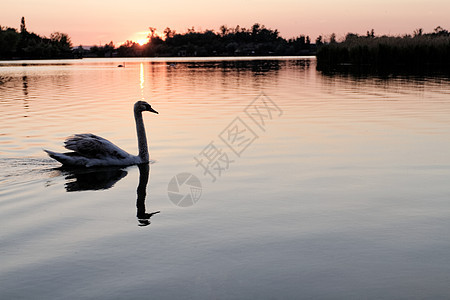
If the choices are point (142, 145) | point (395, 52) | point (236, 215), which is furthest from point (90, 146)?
point (395, 52)

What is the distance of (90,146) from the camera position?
1204cm

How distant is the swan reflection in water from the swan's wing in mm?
352

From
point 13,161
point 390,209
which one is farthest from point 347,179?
point 13,161

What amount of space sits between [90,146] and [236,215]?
4821 millimetres

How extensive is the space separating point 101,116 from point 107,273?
16.6 m

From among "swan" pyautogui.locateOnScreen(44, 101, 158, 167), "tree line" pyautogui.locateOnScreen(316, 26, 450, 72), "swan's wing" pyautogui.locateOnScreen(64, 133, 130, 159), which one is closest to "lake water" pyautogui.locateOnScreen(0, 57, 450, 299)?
"swan" pyautogui.locateOnScreen(44, 101, 158, 167)

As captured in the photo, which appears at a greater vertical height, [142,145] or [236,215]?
[142,145]

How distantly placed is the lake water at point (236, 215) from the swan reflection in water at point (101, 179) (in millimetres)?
46

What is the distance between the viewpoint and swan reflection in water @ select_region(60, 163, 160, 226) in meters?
10.4

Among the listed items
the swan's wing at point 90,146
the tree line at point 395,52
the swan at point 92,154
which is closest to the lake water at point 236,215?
the swan at point 92,154

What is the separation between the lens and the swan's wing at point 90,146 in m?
12.0

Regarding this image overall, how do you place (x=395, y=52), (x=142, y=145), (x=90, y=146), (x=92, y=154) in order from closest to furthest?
(x=90, y=146)
(x=92, y=154)
(x=142, y=145)
(x=395, y=52)

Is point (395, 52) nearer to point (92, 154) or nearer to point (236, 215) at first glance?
point (92, 154)

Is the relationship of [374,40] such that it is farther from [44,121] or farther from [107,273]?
[107,273]
